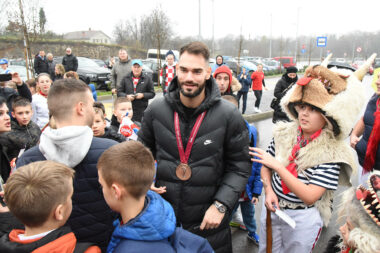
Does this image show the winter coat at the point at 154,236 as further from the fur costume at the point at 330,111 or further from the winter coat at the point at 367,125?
the winter coat at the point at 367,125

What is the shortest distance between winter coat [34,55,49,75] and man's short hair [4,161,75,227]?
12403 mm

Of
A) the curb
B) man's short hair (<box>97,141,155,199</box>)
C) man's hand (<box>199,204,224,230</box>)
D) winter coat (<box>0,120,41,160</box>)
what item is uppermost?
man's short hair (<box>97,141,155,199</box>)

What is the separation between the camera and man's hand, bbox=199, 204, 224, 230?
2.00m

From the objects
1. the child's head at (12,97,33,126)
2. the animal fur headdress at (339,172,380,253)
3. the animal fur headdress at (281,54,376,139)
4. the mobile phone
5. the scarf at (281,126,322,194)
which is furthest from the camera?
the mobile phone

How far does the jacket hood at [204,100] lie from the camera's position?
2064 mm

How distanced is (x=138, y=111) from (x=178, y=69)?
4.21 metres

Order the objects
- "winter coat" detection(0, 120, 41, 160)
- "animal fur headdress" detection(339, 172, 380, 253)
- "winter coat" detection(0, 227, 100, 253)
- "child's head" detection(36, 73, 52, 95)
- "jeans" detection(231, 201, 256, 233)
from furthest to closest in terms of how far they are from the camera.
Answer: "child's head" detection(36, 73, 52, 95)
"jeans" detection(231, 201, 256, 233)
"winter coat" detection(0, 120, 41, 160)
"animal fur headdress" detection(339, 172, 380, 253)
"winter coat" detection(0, 227, 100, 253)

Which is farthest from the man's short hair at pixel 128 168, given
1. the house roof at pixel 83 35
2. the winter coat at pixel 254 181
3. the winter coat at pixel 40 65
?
the house roof at pixel 83 35

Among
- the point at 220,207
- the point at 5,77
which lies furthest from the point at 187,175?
the point at 5,77

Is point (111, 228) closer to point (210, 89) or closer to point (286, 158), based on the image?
point (210, 89)

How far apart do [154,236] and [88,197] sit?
71 cm

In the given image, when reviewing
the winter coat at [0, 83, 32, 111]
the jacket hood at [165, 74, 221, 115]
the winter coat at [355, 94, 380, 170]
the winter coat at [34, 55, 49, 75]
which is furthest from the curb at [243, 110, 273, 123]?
the winter coat at [34, 55, 49, 75]

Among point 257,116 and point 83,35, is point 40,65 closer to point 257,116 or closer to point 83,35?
point 257,116

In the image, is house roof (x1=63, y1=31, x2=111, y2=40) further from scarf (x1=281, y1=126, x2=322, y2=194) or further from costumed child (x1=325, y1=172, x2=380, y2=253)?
costumed child (x1=325, y1=172, x2=380, y2=253)
